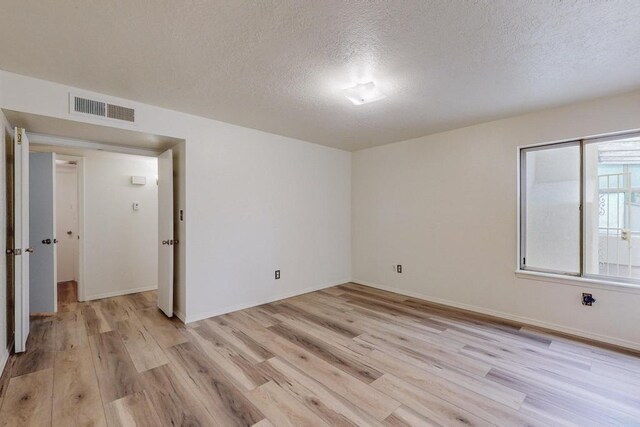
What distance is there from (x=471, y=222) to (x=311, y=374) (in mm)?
2788

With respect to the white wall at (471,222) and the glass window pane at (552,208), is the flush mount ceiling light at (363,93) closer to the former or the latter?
the white wall at (471,222)

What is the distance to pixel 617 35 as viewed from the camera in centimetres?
184

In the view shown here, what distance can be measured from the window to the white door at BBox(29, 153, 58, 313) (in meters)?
5.82

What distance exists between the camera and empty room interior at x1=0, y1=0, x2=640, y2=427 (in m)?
1.83

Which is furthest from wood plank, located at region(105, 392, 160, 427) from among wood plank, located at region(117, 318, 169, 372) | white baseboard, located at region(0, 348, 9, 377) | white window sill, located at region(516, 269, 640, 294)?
white window sill, located at region(516, 269, 640, 294)

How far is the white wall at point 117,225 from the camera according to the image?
4.32 meters

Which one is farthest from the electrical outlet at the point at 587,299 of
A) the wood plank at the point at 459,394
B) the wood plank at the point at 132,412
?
the wood plank at the point at 132,412

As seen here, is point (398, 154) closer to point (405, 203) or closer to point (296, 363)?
point (405, 203)

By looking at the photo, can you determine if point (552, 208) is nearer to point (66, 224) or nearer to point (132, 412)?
point (132, 412)

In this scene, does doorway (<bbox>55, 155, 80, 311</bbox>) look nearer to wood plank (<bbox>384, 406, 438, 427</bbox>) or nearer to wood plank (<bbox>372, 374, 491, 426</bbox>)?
wood plank (<bbox>372, 374, 491, 426</bbox>)

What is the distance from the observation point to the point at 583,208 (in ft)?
10.1

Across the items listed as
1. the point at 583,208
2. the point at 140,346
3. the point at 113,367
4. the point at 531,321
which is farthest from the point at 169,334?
the point at 583,208

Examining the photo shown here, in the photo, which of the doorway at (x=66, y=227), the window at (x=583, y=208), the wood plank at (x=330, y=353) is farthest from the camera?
the doorway at (x=66, y=227)

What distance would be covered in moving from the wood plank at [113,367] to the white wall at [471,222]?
11.7 ft
